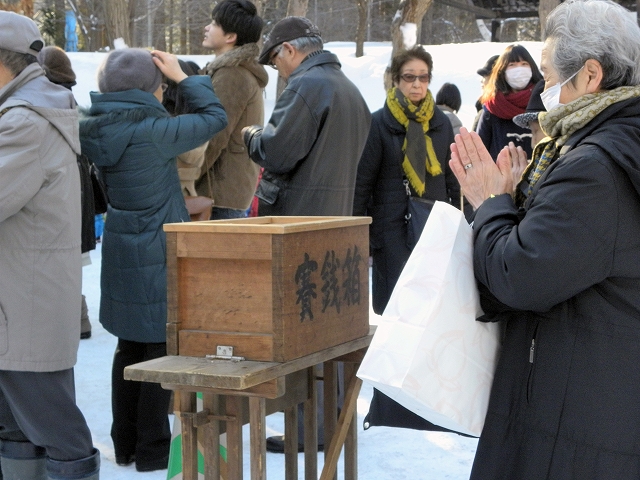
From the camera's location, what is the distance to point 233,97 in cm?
414

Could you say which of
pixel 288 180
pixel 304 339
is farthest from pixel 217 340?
pixel 288 180

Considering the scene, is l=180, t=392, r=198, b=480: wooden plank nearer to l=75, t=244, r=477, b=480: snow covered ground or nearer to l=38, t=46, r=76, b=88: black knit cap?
l=75, t=244, r=477, b=480: snow covered ground

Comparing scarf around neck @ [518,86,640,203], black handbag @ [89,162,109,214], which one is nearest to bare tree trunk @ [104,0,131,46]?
black handbag @ [89,162,109,214]

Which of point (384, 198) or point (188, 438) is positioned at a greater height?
point (384, 198)

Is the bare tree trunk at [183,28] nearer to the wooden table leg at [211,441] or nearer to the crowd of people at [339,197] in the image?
the crowd of people at [339,197]

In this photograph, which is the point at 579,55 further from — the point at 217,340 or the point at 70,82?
the point at 70,82

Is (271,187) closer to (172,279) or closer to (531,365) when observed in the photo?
(172,279)

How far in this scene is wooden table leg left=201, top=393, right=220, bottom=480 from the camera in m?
2.31

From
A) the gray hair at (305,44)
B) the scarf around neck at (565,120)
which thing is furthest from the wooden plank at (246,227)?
the gray hair at (305,44)

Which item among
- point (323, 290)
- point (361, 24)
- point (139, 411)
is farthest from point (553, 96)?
point (361, 24)

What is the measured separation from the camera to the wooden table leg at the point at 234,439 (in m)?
2.32

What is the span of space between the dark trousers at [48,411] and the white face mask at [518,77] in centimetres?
310

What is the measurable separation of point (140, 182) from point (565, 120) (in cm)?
199

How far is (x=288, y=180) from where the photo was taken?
3658 millimetres
